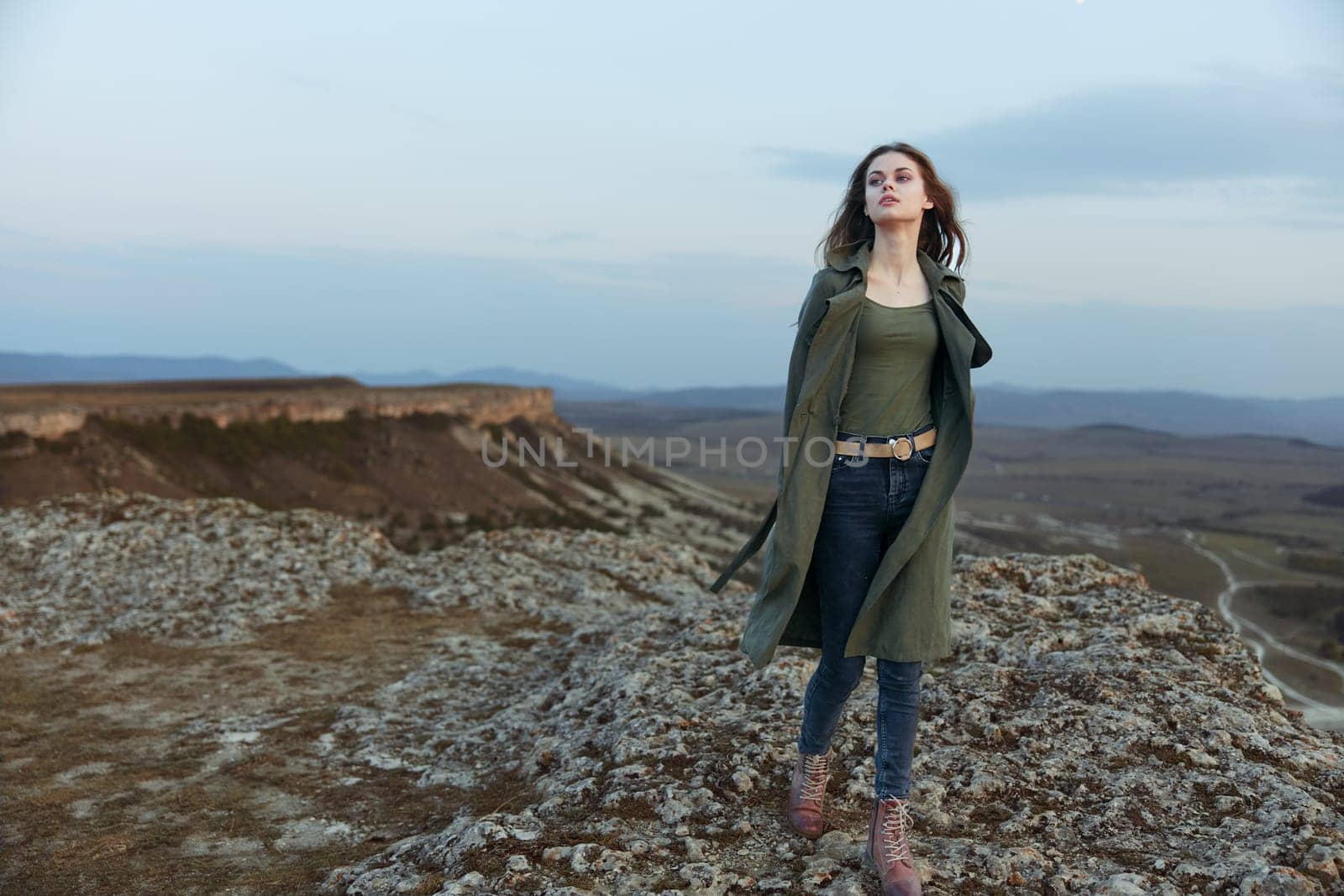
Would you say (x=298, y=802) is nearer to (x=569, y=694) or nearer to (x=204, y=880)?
(x=204, y=880)

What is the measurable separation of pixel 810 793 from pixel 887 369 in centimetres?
198

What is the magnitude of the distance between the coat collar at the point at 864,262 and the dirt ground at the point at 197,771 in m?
3.46

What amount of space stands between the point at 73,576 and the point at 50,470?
1637 centimetres

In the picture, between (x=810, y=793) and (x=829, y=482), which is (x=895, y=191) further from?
(x=810, y=793)

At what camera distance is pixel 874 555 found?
3.59m

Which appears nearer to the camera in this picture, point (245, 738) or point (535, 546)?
point (245, 738)

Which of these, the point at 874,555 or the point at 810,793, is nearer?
the point at 874,555

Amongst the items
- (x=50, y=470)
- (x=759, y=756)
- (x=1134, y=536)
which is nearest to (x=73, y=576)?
(x=759, y=756)

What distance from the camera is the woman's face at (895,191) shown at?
3.55 meters

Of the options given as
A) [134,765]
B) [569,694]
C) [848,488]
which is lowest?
[134,765]

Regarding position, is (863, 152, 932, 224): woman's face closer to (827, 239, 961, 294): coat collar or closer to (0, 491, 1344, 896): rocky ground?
(827, 239, 961, 294): coat collar

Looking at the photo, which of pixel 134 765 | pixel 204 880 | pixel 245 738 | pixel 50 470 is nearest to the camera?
pixel 204 880

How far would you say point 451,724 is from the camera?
650 cm

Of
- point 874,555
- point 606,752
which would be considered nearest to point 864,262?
point 874,555
